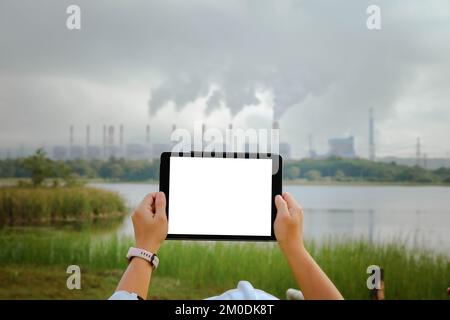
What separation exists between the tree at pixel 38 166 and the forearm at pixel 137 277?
0.87m

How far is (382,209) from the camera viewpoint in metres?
1.86

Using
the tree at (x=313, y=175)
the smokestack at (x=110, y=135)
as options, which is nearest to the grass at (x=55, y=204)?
the smokestack at (x=110, y=135)

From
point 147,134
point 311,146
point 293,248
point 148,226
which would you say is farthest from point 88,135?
point 293,248

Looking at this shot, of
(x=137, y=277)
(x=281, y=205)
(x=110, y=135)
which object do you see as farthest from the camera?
(x=110, y=135)

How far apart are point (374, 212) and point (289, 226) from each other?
855mm

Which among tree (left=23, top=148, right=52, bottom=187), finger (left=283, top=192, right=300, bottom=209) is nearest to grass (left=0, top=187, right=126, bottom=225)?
tree (left=23, top=148, right=52, bottom=187)

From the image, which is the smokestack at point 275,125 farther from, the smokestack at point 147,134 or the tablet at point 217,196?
the tablet at point 217,196

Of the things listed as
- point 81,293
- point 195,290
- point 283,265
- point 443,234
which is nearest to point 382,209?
point 443,234

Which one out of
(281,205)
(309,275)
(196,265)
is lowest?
(196,265)

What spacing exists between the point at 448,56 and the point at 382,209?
49 cm

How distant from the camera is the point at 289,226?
1084 millimetres

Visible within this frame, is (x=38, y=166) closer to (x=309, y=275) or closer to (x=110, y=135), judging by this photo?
(x=110, y=135)

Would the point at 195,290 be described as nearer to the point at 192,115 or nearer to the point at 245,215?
the point at 192,115

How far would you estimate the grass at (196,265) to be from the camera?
1760mm
